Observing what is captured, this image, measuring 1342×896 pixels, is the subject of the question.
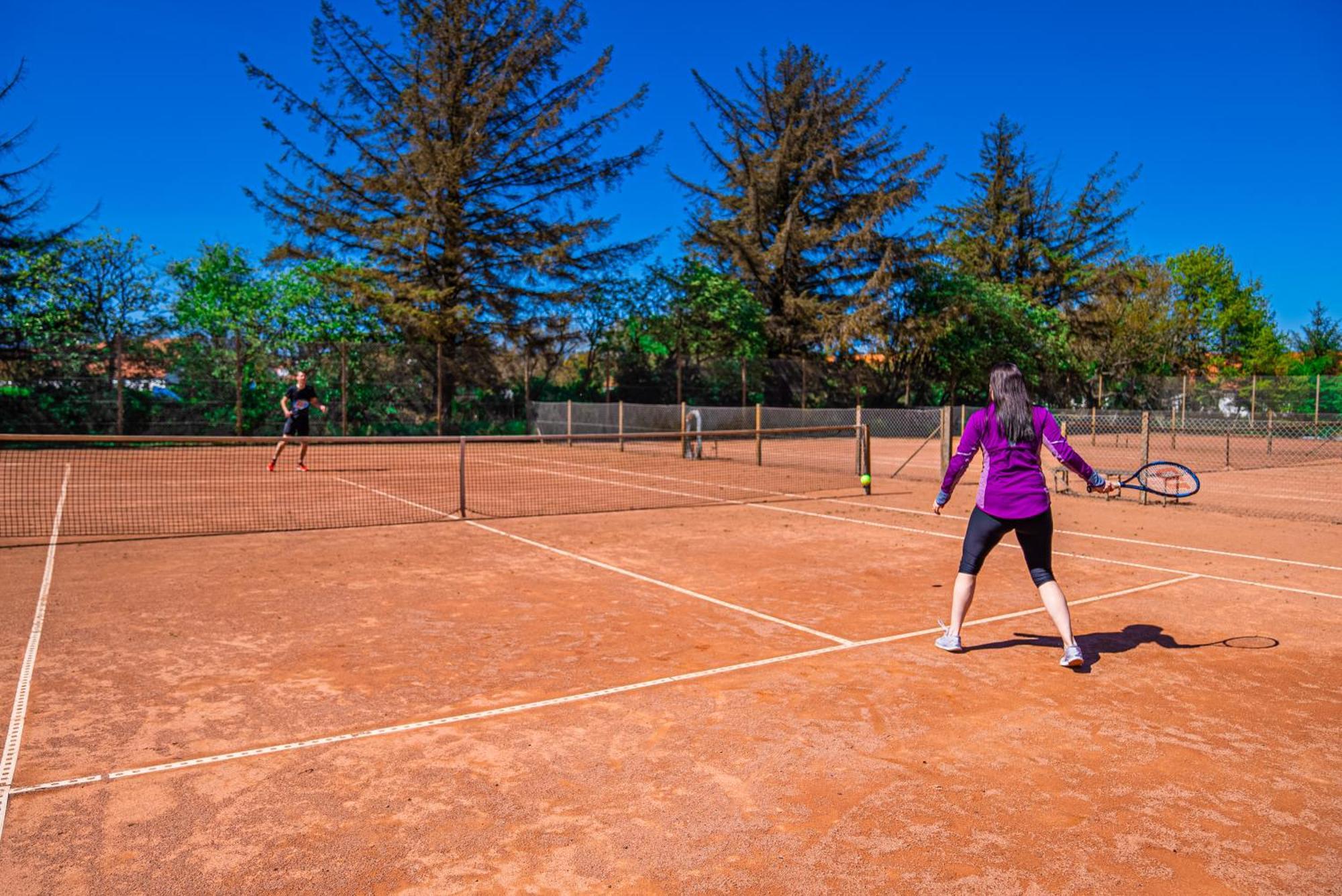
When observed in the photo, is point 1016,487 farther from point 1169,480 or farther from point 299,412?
point 299,412

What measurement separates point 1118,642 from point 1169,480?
8128 millimetres

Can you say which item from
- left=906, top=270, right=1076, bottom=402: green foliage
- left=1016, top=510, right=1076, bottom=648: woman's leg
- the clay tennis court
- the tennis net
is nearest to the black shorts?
the tennis net

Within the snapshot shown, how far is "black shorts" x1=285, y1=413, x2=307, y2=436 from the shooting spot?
16016mm

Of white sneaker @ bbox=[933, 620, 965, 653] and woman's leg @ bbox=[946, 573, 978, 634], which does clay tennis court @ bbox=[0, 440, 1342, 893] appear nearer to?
white sneaker @ bbox=[933, 620, 965, 653]

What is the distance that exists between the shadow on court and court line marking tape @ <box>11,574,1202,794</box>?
41 cm

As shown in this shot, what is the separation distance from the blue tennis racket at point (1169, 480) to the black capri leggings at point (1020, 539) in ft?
25.6

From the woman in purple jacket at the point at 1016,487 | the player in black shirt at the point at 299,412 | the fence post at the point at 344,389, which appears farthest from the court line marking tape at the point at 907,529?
the fence post at the point at 344,389

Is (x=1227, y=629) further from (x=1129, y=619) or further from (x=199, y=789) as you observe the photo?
(x=199, y=789)

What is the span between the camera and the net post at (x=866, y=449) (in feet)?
45.9

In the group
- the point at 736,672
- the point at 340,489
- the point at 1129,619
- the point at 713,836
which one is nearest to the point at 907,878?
the point at 713,836

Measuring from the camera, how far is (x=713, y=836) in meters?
3.07

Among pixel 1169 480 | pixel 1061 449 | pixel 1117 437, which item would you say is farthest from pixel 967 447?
pixel 1117 437

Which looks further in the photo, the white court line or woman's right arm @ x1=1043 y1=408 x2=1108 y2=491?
woman's right arm @ x1=1043 y1=408 x2=1108 y2=491

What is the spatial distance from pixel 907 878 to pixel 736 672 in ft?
6.98
